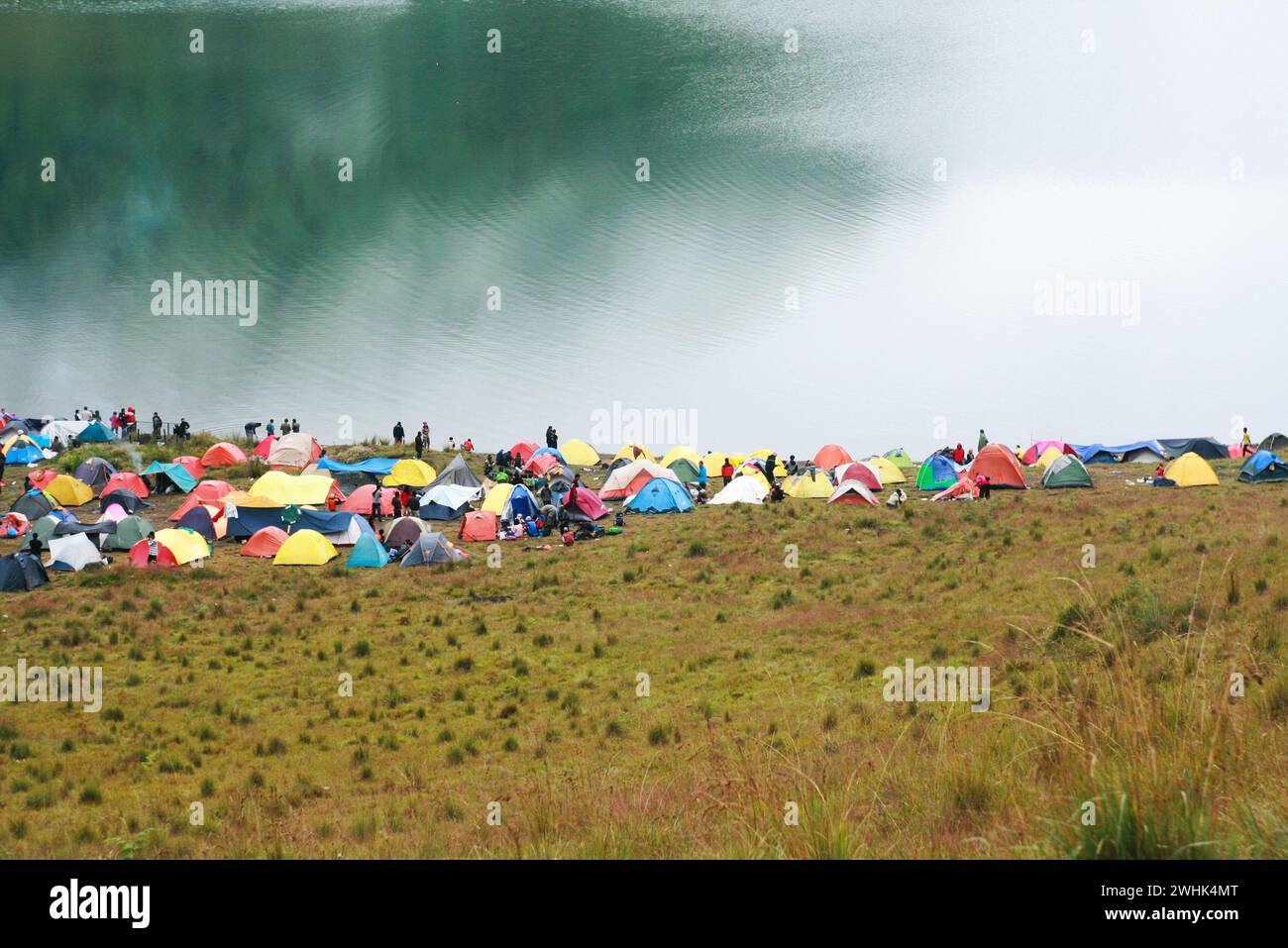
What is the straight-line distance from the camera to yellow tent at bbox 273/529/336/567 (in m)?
23.5

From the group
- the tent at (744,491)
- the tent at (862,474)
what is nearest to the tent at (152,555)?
the tent at (744,491)

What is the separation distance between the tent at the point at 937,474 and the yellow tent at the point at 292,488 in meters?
15.2

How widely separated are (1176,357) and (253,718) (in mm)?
55529

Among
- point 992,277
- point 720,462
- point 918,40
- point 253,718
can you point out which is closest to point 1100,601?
point 253,718

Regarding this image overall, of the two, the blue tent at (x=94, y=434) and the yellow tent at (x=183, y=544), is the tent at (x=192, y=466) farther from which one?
the yellow tent at (x=183, y=544)

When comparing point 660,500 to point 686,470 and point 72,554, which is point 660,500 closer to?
point 686,470

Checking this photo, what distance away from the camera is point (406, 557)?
22.9 meters

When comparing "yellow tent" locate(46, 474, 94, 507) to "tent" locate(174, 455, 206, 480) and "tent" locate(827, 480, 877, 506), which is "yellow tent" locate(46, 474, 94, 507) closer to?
"tent" locate(174, 455, 206, 480)

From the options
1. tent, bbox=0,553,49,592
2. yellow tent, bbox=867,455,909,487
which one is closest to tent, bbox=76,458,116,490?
tent, bbox=0,553,49,592

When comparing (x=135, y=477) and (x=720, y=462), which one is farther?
(x=720, y=462)

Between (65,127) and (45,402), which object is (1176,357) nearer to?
(45,402)

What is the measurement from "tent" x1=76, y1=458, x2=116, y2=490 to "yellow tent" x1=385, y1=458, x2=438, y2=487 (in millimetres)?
7495
